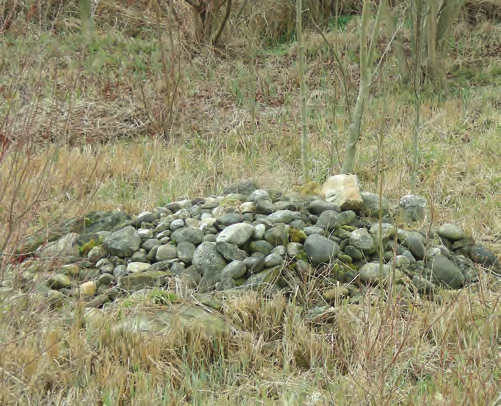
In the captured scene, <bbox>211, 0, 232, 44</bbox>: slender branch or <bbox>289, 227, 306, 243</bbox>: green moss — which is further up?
<bbox>211, 0, 232, 44</bbox>: slender branch

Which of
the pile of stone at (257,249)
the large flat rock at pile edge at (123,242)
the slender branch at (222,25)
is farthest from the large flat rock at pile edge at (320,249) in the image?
the slender branch at (222,25)

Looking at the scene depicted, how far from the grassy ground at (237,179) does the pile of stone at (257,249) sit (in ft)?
0.70

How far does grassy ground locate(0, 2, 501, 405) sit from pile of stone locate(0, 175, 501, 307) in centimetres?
21

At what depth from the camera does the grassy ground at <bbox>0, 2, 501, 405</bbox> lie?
96.4 inches

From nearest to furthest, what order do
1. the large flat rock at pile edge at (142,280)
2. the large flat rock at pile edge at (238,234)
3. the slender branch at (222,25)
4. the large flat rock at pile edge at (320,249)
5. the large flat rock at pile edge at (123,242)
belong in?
the large flat rock at pile edge at (142,280)
the large flat rock at pile edge at (320,249)
the large flat rock at pile edge at (238,234)
the large flat rock at pile edge at (123,242)
the slender branch at (222,25)

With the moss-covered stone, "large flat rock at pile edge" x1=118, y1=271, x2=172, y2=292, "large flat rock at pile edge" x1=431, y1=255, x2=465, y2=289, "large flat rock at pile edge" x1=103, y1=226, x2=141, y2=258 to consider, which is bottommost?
"large flat rock at pile edge" x1=431, y1=255, x2=465, y2=289

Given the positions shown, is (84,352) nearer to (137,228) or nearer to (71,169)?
(137,228)

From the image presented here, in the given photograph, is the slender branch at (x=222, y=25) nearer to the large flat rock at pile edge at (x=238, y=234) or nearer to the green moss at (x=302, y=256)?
the large flat rock at pile edge at (x=238, y=234)

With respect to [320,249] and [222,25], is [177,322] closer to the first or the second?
[320,249]

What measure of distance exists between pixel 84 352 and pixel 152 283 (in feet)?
2.63

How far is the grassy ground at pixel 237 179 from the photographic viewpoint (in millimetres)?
2449

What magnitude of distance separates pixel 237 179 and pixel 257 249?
77.5 inches

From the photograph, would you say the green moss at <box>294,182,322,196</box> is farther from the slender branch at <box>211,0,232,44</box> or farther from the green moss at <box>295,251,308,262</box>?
the slender branch at <box>211,0,232,44</box>

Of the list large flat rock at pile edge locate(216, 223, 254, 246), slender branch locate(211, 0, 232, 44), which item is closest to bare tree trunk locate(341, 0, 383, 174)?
large flat rock at pile edge locate(216, 223, 254, 246)
